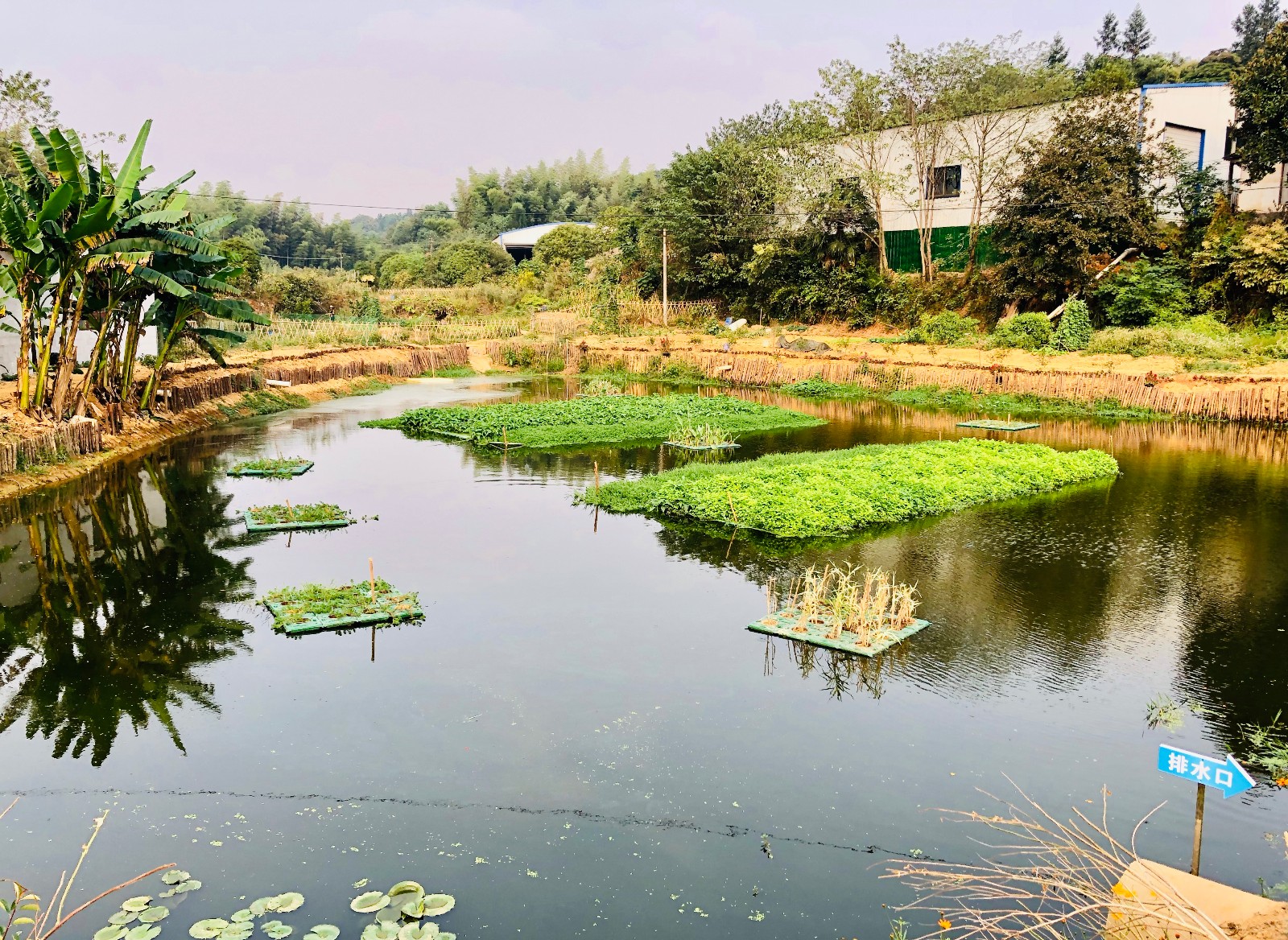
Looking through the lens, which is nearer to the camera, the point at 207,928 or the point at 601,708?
the point at 207,928

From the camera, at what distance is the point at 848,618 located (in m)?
11.7

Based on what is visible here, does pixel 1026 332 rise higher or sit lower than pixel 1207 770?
higher

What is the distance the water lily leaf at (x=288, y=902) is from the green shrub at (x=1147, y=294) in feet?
107

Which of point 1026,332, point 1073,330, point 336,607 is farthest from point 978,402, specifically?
point 336,607

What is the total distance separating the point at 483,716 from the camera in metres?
9.63

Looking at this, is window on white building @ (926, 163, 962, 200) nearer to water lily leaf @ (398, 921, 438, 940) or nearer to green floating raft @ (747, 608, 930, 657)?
green floating raft @ (747, 608, 930, 657)

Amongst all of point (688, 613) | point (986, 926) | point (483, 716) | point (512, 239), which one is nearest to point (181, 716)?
point (483, 716)

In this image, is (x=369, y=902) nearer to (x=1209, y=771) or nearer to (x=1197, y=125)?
(x=1209, y=771)

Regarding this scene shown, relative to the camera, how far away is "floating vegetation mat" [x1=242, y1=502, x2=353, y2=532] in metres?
16.5

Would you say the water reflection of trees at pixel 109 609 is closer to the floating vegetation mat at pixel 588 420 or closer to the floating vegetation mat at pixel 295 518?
the floating vegetation mat at pixel 295 518

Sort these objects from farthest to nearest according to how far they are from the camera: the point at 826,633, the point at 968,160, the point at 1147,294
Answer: the point at 968,160 → the point at 1147,294 → the point at 826,633

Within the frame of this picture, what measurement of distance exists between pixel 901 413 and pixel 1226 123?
670 inches

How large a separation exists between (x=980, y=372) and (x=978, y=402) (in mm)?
1401

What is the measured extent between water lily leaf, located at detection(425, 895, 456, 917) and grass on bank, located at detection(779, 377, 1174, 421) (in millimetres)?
24879
